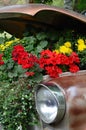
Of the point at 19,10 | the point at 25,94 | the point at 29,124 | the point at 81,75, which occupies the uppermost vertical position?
the point at 19,10

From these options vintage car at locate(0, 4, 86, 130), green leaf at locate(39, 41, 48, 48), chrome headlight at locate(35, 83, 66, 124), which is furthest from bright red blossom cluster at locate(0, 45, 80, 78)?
green leaf at locate(39, 41, 48, 48)

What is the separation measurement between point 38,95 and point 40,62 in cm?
36

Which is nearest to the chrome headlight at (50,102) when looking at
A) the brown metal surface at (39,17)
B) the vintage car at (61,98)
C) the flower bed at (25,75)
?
the vintage car at (61,98)

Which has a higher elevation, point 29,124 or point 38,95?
point 38,95

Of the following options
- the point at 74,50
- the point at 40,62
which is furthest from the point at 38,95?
the point at 74,50

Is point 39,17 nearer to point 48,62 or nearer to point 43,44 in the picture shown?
point 43,44

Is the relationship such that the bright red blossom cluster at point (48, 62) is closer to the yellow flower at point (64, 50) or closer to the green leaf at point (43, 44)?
the yellow flower at point (64, 50)

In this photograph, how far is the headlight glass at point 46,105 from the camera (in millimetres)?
2319

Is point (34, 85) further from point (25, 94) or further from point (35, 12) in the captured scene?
point (35, 12)

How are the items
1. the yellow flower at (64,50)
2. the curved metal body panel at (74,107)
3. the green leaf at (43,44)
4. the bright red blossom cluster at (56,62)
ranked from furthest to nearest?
the green leaf at (43,44), the yellow flower at (64,50), the bright red blossom cluster at (56,62), the curved metal body panel at (74,107)

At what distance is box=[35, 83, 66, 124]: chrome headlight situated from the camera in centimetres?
227

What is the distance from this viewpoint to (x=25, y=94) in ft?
8.77

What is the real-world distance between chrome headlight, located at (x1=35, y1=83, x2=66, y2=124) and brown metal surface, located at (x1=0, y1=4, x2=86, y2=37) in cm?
59

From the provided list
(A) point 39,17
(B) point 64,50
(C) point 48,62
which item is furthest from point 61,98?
(A) point 39,17
